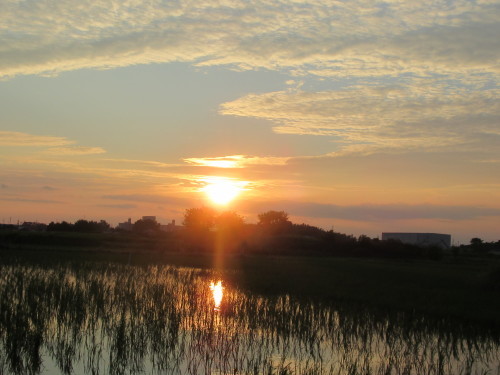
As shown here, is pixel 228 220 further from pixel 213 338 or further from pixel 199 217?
pixel 213 338

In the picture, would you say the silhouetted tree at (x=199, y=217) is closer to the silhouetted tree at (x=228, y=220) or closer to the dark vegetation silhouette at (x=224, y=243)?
the silhouetted tree at (x=228, y=220)

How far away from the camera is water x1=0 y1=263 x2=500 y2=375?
7.40 m

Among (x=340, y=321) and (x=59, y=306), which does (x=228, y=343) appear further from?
(x=59, y=306)

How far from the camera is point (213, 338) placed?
895cm

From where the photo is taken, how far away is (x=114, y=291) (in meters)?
13.5

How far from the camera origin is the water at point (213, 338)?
24.3 feet

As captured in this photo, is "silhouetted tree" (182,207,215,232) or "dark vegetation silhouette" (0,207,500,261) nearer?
"dark vegetation silhouette" (0,207,500,261)

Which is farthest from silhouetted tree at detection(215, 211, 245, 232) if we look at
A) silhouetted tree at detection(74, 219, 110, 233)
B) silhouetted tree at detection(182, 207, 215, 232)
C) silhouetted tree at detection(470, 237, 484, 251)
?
silhouetted tree at detection(470, 237, 484, 251)

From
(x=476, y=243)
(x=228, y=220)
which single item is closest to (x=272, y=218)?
(x=228, y=220)

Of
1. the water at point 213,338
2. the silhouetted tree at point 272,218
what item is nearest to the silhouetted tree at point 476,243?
the silhouetted tree at point 272,218

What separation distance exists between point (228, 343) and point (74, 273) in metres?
11.2

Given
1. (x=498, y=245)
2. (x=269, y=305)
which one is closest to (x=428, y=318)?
(x=269, y=305)

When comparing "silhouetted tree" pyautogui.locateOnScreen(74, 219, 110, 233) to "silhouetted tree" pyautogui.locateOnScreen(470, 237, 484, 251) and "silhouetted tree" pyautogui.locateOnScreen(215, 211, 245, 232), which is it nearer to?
"silhouetted tree" pyautogui.locateOnScreen(215, 211, 245, 232)

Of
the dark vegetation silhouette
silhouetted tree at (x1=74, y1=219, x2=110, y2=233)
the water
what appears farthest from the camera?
silhouetted tree at (x1=74, y1=219, x2=110, y2=233)
